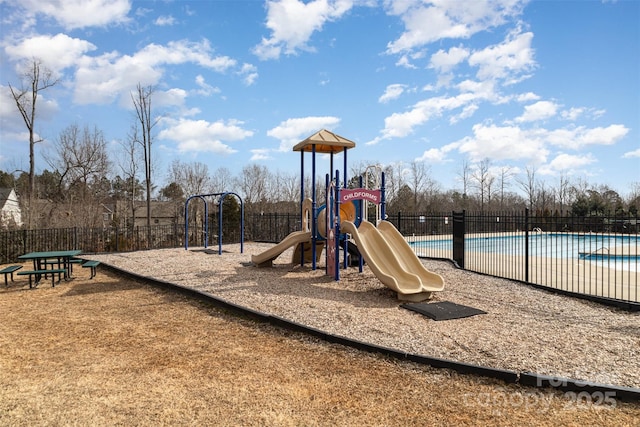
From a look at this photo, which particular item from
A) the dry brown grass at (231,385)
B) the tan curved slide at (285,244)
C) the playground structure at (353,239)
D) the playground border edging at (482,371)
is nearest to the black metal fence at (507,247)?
the playground structure at (353,239)

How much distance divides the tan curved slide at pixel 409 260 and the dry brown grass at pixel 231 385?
296cm

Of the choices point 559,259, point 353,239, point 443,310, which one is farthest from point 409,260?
point 559,259

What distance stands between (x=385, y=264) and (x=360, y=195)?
1.97m

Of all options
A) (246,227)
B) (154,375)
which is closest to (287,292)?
(154,375)

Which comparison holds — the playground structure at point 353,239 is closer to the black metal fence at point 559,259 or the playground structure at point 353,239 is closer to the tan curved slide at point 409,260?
the tan curved slide at point 409,260

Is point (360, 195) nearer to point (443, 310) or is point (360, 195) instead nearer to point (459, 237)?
point (443, 310)

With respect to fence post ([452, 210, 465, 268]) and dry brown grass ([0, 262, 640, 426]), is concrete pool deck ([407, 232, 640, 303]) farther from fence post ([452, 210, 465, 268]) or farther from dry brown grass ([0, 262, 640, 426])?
dry brown grass ([0, 262, 640, 426])

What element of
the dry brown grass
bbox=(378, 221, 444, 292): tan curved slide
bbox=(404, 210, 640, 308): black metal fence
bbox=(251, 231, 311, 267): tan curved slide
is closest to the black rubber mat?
bbox=(378, 221, 444, 292): tan curved slide

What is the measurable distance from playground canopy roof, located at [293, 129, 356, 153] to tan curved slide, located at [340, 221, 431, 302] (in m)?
2.13

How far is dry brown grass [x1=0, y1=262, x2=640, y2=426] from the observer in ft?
10.00

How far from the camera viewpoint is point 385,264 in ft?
24.7

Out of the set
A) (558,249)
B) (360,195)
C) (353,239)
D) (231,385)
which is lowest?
(558,249)

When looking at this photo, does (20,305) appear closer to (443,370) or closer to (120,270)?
(120,270)

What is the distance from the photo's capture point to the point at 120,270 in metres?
10.5
